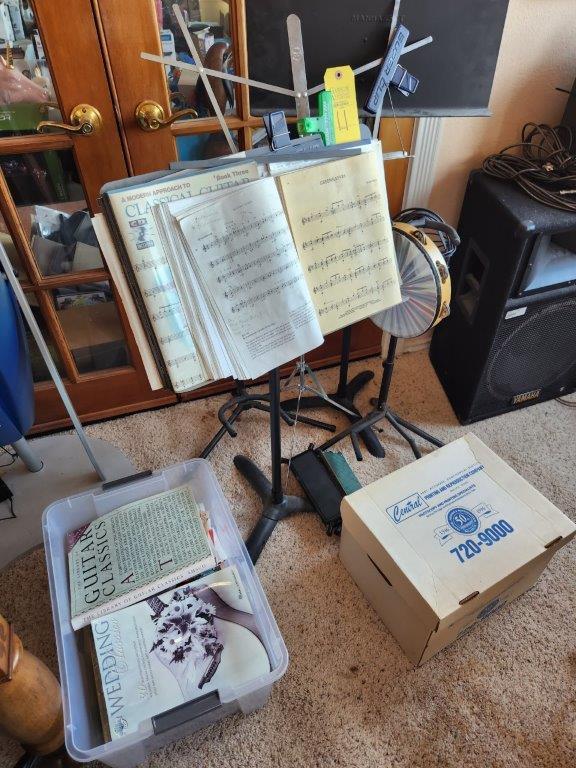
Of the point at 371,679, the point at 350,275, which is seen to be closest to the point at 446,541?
the point at 371,679

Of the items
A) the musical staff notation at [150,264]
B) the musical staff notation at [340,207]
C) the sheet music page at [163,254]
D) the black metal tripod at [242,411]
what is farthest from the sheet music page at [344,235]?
the black metal tripod at [242,411]

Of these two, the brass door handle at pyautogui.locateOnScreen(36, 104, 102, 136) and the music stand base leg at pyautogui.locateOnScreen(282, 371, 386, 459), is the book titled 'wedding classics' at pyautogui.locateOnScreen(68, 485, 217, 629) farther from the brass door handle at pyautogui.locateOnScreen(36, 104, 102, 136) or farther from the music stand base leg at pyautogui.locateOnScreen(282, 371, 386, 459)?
the brass door handle at pyautogui.locateOnScreen(36, 104, 102, 136)

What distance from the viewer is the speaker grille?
144 cm

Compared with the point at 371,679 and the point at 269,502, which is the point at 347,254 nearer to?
the point at 269,502

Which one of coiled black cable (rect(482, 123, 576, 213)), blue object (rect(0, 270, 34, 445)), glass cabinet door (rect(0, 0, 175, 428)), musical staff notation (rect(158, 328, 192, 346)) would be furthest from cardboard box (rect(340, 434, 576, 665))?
glass cabinet door (rect(0, 0, 175, 428))

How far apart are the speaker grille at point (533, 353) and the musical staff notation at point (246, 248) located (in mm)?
829

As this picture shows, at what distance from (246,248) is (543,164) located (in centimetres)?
102

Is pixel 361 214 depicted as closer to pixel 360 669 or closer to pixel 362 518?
pixel 362 518

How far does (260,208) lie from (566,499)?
3.92 feet

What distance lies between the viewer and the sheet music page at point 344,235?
861 millimetres

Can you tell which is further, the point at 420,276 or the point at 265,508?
the point at 265,508

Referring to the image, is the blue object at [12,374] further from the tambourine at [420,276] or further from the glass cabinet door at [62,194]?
the tambourine at [420,276]

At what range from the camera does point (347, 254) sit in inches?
37.2

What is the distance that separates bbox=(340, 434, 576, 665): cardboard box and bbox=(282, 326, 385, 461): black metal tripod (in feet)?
1.09
